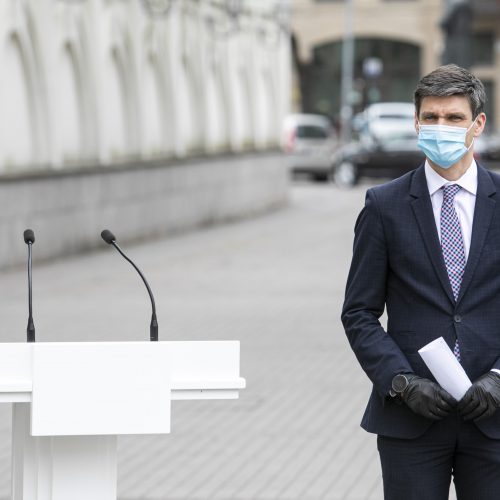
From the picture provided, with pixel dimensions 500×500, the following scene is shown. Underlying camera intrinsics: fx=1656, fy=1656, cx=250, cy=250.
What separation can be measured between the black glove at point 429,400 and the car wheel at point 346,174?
3745cm

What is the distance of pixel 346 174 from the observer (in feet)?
137

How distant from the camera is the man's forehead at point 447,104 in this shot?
169 inches

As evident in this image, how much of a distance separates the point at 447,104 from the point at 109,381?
1.13 m

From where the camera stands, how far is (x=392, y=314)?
4402 millimetres

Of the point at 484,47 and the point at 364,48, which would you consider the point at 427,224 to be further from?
the point at 364,48

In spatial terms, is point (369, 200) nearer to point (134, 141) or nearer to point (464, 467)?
point (464, 467)

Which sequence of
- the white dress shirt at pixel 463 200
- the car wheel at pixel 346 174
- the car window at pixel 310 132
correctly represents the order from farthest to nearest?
the car window at pixel 310 132 → the car wheel at pixel 346 174 → the white dress shirt at pixel 463 200

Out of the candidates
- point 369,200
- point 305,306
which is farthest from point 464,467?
point 305,306

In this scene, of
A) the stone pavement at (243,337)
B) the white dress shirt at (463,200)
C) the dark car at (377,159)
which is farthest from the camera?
the dark car at (377,159)

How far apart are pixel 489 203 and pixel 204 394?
2.95 ft

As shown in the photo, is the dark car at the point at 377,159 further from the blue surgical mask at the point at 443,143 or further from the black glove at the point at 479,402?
the black glove at the point at 479,402

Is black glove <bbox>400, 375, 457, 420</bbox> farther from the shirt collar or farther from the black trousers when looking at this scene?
the shirt collar

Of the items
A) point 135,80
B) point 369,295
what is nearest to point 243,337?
point 369,295

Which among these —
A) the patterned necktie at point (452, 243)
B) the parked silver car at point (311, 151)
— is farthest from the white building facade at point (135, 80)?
the patterned necktie at point (452, 243)
